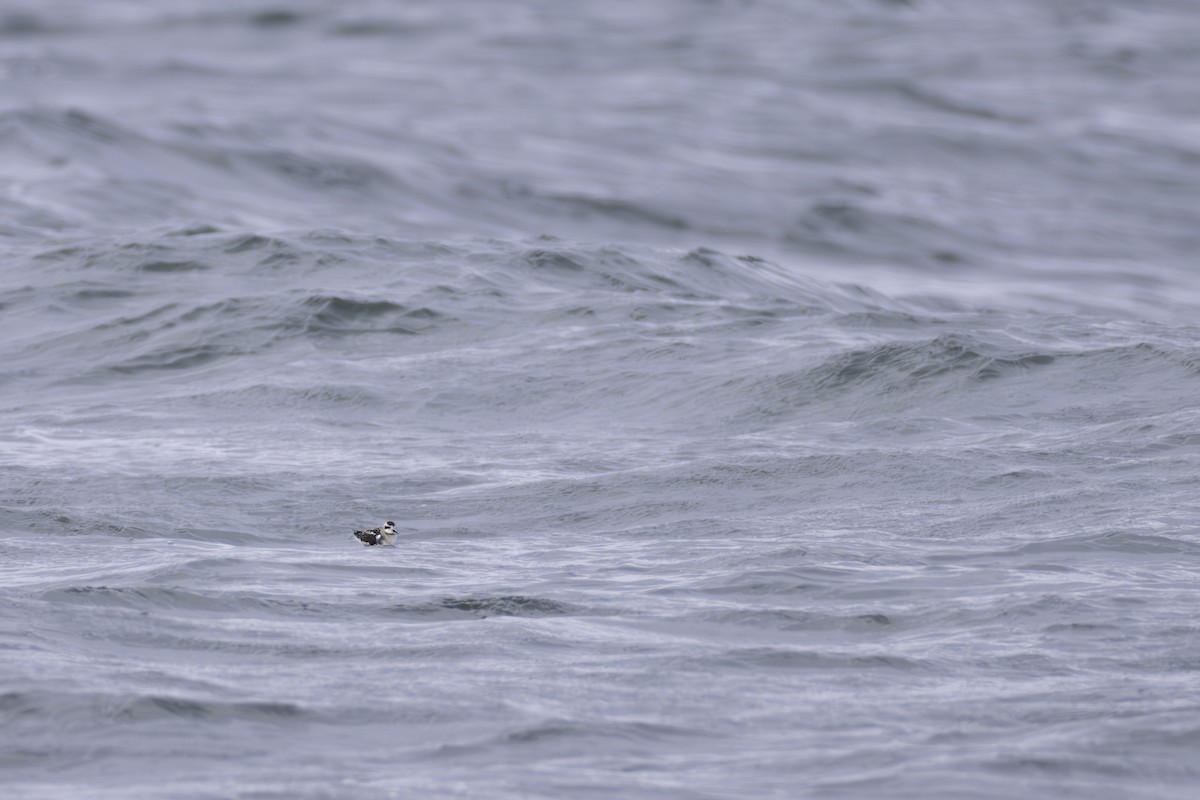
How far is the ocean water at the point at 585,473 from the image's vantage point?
532 cm

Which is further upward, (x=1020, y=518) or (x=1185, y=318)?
(x=1020, y=518)

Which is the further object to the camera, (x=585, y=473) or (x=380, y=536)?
(x=585, y=473)

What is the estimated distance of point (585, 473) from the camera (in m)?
8.70

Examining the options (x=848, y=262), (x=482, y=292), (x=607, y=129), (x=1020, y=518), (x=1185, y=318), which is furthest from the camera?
(x=607, y=129)

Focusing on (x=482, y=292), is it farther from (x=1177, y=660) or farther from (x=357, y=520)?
(x=1177, y=660)

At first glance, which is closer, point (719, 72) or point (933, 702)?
point (933, 702)

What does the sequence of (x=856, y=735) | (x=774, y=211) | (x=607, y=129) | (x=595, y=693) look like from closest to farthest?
1. (x=856, y=735)
2. (x=595, y=693)
3. (x=774, y=211)
4. (x=607, y=129)

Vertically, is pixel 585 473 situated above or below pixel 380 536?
below

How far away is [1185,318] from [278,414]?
26.2 feet

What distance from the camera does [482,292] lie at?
41.4 feet

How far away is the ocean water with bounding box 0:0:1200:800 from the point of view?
5324 mm

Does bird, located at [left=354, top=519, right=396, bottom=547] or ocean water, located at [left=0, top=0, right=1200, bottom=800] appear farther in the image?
bird, located at [left=354, top=519, right=396, bottom=547]

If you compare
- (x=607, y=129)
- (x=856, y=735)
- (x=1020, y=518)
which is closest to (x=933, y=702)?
(x=856, y=735)

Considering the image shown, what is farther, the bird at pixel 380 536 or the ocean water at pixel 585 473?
the bird at pixel 380 536
